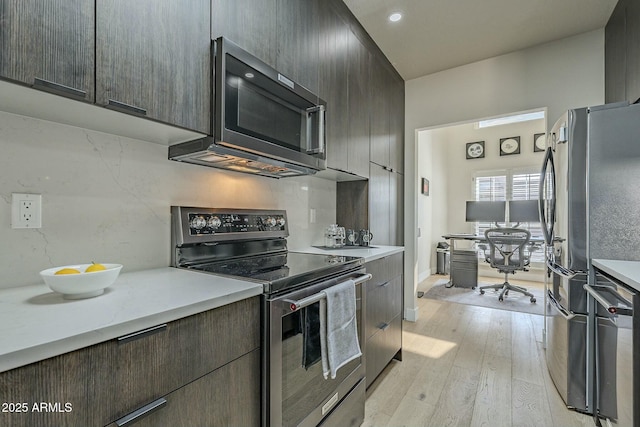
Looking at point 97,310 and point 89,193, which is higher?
point 89,193

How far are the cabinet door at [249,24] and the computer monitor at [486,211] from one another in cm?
469

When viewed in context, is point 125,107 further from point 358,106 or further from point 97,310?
point 358,106

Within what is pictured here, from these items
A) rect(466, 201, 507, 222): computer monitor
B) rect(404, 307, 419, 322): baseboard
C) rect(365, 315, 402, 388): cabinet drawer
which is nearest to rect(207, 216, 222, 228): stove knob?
rect(365, 315, 402, 388): cabinet drawer

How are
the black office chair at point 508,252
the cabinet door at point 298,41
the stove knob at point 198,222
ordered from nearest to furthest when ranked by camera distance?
the stove knob at point 198,222, the cabinet door at point 298,41, the black office chair at point 508,252

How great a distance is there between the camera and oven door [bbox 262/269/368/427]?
1.04 meters

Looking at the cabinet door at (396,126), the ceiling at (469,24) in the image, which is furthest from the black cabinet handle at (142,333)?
the cabinet door at (396,126)

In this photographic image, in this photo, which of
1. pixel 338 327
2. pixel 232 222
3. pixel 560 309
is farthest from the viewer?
pixel 560 309

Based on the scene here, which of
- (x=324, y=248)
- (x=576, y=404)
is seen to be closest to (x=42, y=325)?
(x=324, y=248)

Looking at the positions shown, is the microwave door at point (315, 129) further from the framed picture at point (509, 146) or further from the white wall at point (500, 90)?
the framed picture at point (509, 146)

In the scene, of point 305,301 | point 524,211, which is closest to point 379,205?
point 305,301

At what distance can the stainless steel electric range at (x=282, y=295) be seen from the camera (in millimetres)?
1060

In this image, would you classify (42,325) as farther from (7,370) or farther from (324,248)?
(324,248)

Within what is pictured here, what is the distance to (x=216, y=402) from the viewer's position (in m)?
0.89

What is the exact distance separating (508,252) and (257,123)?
168 inches
